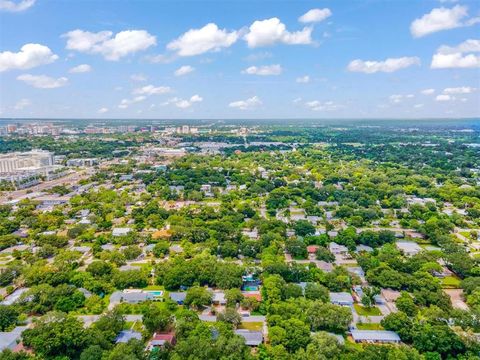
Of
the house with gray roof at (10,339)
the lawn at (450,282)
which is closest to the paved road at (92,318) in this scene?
the house with gray roof at (10,339)

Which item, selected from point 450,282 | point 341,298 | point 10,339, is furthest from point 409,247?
point 10,339

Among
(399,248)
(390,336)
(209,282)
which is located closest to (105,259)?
(209,282)

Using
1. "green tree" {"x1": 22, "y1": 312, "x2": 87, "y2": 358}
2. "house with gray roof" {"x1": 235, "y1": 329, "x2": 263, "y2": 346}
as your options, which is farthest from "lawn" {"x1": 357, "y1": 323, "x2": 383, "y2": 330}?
"green tree" {"x1": 22, "y1": 312, "x2": 87, "y2": 358}

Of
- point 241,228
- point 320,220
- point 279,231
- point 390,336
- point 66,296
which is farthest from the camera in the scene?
point 320,220

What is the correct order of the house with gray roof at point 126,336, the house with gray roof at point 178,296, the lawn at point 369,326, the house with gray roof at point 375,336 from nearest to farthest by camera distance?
the house with gray roof at point 126,336 < the house with gray roof at point 375,336 < the lawn at point 369,326 < the house with gray roof at point 178,296

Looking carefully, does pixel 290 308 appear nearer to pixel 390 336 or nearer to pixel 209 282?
pixel 390 336

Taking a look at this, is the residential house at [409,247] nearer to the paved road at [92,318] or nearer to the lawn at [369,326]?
the lawn at [369,326]
